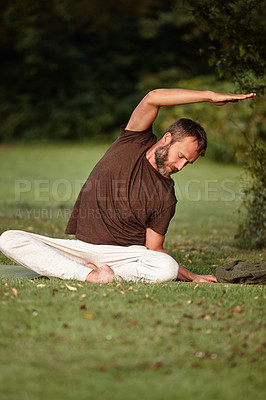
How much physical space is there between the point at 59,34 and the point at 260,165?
22.0 metres

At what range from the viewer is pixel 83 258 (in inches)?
181

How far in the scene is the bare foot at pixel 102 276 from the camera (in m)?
4.29

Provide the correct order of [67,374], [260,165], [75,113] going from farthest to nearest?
1. [75,113]
2. [260,165]
3. [67,374]

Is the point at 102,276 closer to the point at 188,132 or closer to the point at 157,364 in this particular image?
the point at 188,132

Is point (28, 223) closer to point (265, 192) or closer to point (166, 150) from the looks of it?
point (265, 192)

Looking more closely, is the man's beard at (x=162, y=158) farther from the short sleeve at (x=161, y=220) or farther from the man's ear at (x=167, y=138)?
the short sleeve at (x=161, y=220)

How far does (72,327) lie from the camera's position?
10.5ft

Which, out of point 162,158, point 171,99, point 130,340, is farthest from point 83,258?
point 130,340

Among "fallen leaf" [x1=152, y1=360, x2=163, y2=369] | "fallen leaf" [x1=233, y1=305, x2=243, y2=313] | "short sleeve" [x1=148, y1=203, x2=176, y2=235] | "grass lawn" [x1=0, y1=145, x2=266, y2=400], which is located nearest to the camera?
"grass lawn" [x1=0, y1=145, x2=266, y2=400]

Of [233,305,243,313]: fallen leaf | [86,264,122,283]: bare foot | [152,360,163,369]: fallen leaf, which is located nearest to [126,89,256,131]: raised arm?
[86,264,122,283]: bare foot

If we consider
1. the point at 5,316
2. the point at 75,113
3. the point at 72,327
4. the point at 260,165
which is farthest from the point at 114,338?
the point at 75,113

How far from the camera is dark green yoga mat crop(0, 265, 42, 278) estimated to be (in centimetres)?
478

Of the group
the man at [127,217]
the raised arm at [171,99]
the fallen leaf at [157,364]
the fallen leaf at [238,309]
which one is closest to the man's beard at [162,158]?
the man at [127,217]

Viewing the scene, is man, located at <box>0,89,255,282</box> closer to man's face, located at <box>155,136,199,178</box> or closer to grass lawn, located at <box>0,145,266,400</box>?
man's face, located at <box>155,136,199,178</box>
